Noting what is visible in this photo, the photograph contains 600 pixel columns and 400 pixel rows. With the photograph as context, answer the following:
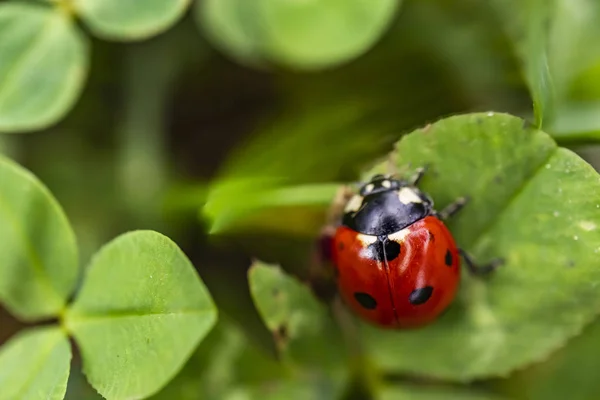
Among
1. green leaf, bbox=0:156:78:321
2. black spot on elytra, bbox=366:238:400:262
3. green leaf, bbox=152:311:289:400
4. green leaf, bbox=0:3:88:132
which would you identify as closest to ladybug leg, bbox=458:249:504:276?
black spot on elytra, bbox=366:238:400:262

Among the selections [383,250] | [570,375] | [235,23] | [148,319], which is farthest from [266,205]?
[570,375]

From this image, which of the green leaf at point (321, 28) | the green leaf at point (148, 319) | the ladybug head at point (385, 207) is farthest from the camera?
the green leaf at point (321, 28)

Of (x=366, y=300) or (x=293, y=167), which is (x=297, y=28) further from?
(x=366, y=300)

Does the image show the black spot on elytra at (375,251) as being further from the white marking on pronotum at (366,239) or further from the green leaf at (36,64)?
the green leaf at (36,64)

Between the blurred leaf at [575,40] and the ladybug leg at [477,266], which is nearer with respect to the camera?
the ladybug leg at [477,266]

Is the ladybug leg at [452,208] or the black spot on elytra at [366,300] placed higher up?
the ladybug leg at [452,208]

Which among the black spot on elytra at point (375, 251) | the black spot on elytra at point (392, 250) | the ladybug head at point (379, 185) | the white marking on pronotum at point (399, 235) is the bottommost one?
the black spot on elytra at point (375, 251)

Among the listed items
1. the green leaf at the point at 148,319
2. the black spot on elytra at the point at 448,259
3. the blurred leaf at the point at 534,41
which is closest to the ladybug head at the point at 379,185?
the black spot on elytra at the point at 448,259

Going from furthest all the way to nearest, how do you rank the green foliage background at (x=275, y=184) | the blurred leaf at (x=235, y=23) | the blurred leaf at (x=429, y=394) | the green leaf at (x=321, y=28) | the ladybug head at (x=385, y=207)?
the blurred leaf at (x=235, y=23) → the green leaf at (x=321, y=28) → the blurred leaf at (x=429, y=394) → the ladybug head at (x=385, y=207) → the green foliage background at (x=275, y=184)
